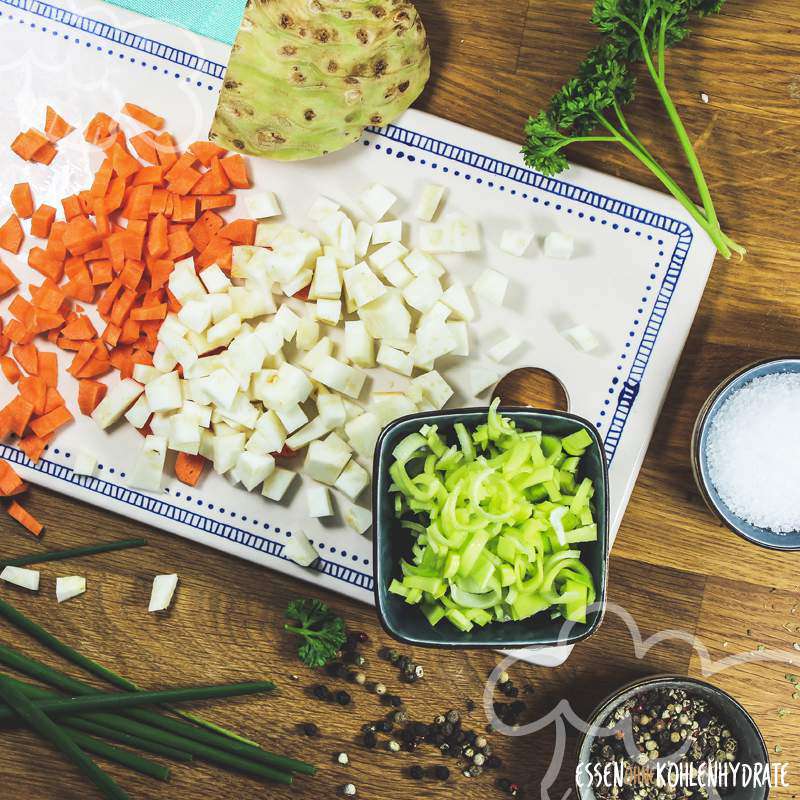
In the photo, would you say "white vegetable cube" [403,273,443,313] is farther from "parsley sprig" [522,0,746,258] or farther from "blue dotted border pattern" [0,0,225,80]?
"blue dotted border pattern" [0,0,225,80]

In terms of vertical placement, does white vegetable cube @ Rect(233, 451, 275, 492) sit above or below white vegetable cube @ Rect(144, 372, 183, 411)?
below

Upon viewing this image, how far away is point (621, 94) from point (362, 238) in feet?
1.87

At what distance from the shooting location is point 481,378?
5.42ft

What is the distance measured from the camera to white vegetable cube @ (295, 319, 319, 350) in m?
1.66

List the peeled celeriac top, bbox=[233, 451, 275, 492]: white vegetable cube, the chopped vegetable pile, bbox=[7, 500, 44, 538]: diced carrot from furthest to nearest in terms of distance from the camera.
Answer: bbox=[7, 500, 44, 538]: diced carrot, bbox=[233, 451, 275, 492]: white vegetable cube, the peeled celeriac top, the chopped vegetable pile

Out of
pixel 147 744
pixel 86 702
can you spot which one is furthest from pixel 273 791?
pixel 86 702

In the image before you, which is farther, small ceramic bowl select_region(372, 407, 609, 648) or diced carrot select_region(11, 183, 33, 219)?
diced carrot select_region(11, 183, 33, 219)

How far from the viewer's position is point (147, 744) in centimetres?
166

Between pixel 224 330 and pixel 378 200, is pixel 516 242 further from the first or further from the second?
pixel 224 330

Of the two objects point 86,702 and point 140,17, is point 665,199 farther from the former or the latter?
point 86,702

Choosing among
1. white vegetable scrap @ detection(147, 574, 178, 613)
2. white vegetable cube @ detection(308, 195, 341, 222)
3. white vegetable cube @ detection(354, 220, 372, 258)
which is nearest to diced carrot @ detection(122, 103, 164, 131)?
white vegetable cube @ detection(308, 195, 341, 222)

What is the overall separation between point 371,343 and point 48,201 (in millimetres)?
762

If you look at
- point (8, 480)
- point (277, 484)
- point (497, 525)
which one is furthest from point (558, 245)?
point (8, 480)

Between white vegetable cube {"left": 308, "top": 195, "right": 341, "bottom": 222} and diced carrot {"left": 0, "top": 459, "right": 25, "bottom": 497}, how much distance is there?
82 cm
